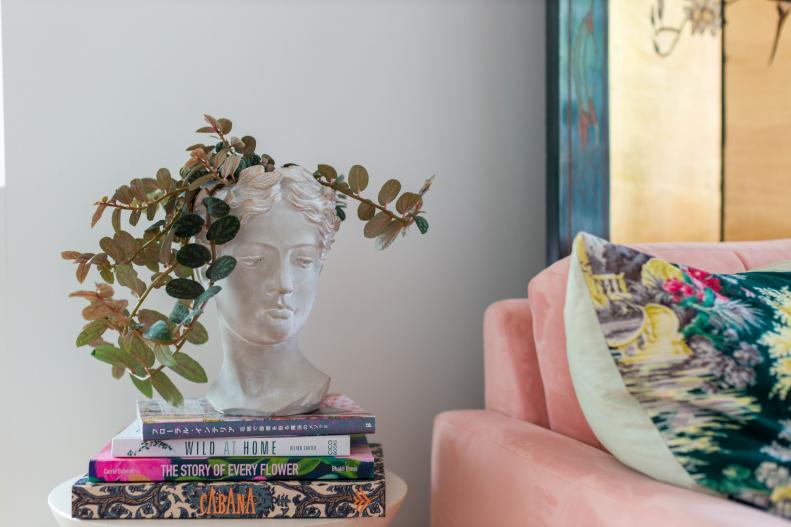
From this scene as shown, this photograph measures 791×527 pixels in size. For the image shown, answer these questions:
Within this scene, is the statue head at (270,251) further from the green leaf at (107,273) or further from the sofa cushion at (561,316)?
the sofa cushion at (561,316)

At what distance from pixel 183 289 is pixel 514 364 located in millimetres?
555

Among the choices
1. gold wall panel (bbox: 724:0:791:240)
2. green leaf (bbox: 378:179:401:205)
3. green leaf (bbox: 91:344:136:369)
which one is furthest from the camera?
gold wall panel (bbox: 724:0:791:240)

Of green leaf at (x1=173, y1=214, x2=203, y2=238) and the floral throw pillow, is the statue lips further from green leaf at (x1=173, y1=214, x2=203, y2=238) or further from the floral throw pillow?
the floral throw pillow

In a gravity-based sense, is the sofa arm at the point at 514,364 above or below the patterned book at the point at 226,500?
above

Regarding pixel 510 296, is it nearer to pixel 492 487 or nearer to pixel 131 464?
pixel 492 487

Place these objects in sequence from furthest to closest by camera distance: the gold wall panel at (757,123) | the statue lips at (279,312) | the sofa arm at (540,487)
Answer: the gold wall panel at (757,123) → the statue lips at (279,312) → the sofa arm at (540,487)

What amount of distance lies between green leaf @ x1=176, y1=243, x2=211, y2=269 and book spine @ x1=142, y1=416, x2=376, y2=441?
0.70ft

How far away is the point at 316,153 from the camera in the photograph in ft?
5.07

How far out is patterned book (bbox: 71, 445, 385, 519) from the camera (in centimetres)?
100

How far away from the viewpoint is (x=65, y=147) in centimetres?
141

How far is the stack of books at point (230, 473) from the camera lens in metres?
1.01

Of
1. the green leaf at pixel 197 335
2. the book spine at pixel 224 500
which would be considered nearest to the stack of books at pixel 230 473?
the book spine at pixel 224 500

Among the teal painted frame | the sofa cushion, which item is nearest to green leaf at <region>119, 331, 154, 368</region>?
the sofa cushion

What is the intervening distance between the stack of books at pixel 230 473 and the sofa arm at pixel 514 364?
12.5 inches
